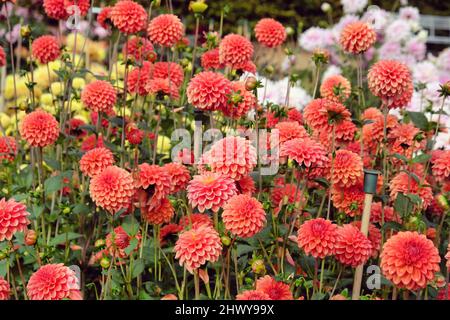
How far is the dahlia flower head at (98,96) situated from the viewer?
211 centimetres

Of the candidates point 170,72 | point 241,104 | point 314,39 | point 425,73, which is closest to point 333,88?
point 241,104

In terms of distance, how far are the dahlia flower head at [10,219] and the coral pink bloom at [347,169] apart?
2.55ft

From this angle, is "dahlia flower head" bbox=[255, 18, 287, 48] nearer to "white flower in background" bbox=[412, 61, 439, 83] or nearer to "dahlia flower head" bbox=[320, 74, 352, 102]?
"dahlia flower head" bbox=[320, 74, 352, 102]

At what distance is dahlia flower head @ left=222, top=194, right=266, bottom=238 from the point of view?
1514 mm

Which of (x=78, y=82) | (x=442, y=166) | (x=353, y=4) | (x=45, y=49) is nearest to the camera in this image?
(x=442, y=166)

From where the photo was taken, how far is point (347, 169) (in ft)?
5.83

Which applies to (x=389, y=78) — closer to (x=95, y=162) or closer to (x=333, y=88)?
(x=333, y=88)

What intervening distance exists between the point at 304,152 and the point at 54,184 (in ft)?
2.86

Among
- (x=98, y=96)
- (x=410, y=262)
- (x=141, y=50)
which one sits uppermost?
(x=141, y=50)

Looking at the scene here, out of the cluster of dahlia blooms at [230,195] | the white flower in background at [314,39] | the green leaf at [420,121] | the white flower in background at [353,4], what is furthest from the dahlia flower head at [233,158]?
the white flower in background at [353,4]

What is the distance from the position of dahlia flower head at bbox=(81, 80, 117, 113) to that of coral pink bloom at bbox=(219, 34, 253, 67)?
366 mm

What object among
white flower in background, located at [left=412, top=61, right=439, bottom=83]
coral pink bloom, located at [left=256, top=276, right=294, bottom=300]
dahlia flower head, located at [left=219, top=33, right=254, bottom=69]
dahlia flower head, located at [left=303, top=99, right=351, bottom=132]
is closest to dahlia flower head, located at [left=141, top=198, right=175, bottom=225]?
coral pink bloom, located at [left=256, top=276, right=294, bottom=300]

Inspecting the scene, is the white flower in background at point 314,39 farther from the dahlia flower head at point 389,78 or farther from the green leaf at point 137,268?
the green leaf at point 137,268

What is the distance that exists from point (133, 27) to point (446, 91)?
0.97m
